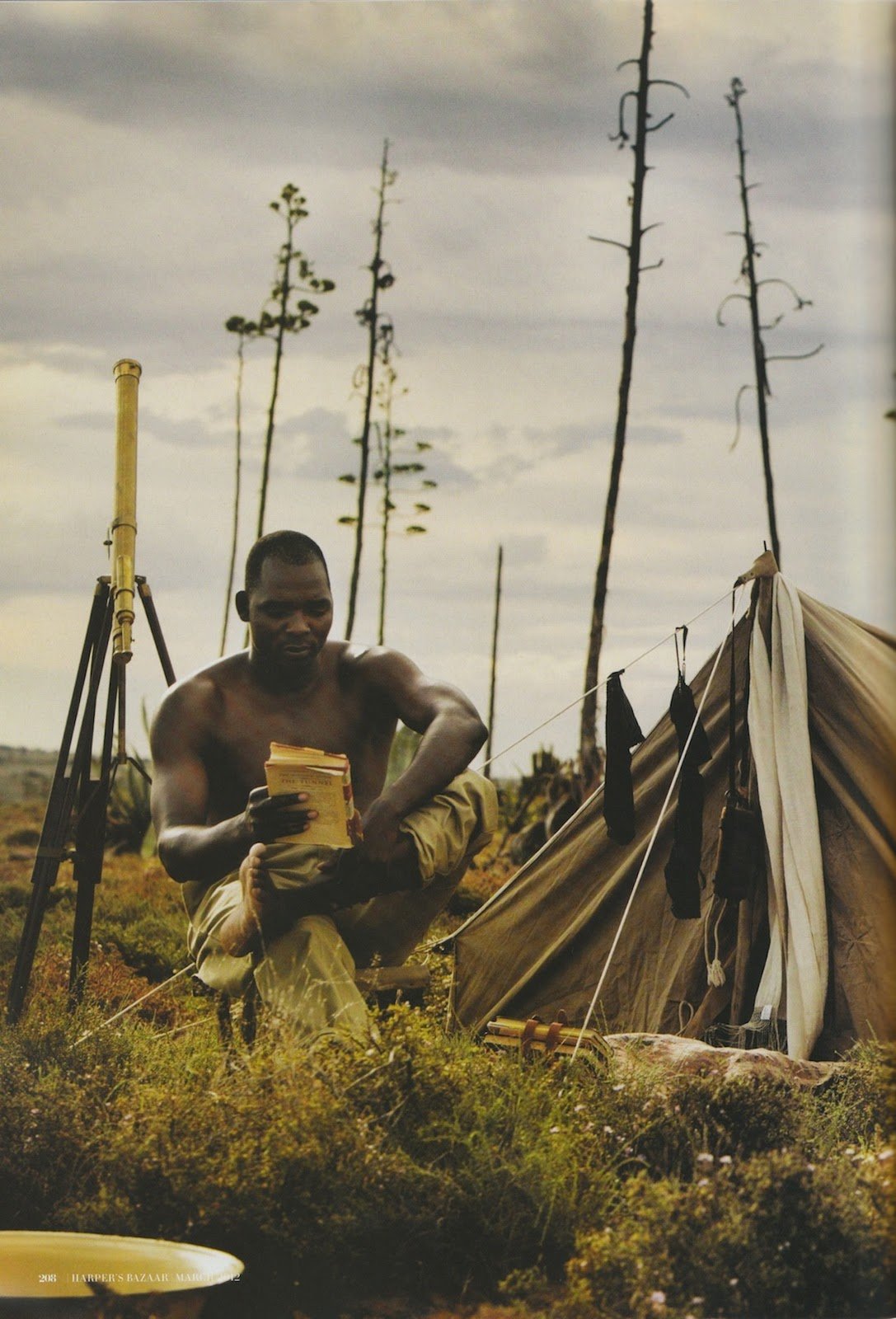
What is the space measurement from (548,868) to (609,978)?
0.44 meters

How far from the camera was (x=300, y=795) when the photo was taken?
11.4ft

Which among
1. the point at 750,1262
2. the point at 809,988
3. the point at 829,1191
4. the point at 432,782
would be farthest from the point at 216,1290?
the point at 809,988

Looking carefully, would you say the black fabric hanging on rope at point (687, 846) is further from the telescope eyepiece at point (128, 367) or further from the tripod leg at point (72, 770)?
the telescope eyepiece at point (128, 367)

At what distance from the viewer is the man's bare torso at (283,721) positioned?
13.9 feet

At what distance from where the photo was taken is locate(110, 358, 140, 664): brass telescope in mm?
4629

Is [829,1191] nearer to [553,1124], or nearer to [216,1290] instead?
[553,1124]

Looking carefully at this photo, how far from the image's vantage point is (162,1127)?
3092 mm

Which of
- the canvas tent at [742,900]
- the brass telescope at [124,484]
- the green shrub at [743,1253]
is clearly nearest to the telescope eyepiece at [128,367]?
the brass telescope at [124,484]

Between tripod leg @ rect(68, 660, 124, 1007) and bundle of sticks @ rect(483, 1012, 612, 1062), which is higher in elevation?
tripod leg @ rect(68, 660, 124, 1007)

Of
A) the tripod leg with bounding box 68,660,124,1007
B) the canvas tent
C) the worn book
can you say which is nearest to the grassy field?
the worn book

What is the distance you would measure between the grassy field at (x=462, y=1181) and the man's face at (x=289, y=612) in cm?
110

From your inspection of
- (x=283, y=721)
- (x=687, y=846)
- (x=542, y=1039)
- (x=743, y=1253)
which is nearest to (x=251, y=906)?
(x=283, y=721)

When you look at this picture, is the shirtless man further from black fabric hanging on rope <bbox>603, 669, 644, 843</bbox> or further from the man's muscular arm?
black fabric hanging on rope <bbox>603, 669, 644, 843</bbox>

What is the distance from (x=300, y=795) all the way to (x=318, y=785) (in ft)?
0.17
